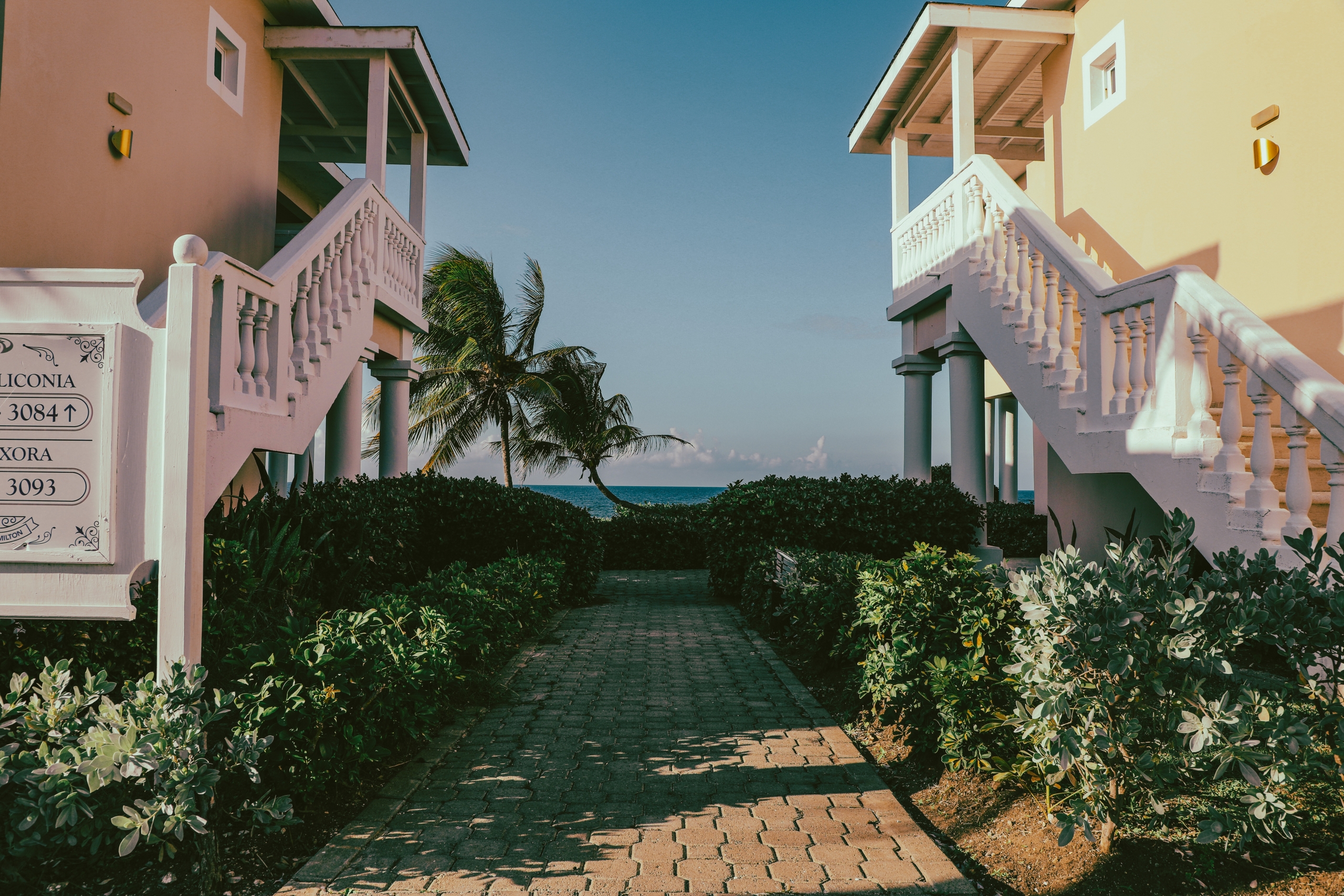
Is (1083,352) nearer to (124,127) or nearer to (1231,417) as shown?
(1231,417)

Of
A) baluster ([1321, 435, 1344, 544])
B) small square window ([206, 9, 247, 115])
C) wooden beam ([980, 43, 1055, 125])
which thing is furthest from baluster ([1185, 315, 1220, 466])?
small square window ([206, 9, 247, 115])

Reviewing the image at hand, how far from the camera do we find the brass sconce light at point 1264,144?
656 centimetres

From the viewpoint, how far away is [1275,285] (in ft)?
21.7

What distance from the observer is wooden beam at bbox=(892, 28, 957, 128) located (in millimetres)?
9656

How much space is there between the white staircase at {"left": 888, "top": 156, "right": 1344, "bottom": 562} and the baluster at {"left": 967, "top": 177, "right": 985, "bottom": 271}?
2cm

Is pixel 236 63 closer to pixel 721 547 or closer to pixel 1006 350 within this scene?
pixel 721 547

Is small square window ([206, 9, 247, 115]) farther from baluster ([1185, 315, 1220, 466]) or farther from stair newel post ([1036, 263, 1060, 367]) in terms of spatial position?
baluster ([1185, 315, 1220, 466])

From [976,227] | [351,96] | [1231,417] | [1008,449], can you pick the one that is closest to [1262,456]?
[1231,417]

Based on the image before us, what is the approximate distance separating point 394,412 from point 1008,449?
15.2 meters

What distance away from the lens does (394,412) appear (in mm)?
11617

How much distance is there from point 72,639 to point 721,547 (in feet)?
25.4

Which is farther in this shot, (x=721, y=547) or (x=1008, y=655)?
(x=721, y=547)

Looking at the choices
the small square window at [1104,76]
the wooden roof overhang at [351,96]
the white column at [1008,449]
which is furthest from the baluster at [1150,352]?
the white column at [1008,449]

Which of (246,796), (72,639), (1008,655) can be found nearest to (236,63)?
(72,639)
